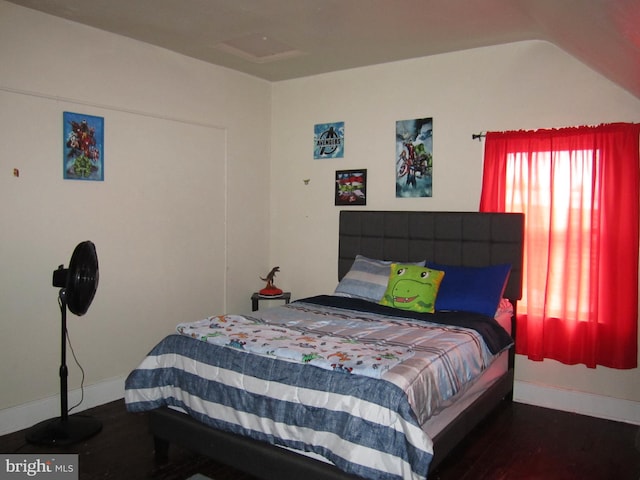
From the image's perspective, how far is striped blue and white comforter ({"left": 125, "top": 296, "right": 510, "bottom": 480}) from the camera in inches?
88.4

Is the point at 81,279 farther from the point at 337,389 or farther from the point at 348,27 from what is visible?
the point at 348,27

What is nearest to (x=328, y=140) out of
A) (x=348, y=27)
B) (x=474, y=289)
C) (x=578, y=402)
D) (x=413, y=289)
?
(x=348, y=27)

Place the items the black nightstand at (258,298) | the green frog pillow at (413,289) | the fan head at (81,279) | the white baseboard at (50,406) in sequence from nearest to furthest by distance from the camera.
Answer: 1. the fan head at (81,279)
2. the white baseboard at (50,406)
3. the green frog pillow at (413,289)
4. the black nightstand at (258,298)

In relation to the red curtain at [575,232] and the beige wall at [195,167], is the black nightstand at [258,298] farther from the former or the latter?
the red curtain at [575,232]

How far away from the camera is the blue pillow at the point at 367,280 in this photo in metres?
4.09

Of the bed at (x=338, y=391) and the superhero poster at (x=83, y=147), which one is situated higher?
the superhero poster at (x=83, y=147)

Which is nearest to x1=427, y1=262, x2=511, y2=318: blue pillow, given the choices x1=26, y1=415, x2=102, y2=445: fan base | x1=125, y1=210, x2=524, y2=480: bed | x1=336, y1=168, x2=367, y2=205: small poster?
x1=125, y1=210, x2=524, y2=480: bed

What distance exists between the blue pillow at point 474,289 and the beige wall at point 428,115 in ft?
2.03

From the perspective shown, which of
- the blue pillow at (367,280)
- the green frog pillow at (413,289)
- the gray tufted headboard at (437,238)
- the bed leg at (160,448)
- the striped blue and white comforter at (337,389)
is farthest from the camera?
the blue pillow at (367,280)

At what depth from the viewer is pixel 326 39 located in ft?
13.0

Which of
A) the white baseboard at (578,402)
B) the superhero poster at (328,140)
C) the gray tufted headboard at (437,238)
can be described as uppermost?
the superhero poster at (328,140)

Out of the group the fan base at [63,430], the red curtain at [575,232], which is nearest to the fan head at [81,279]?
the fan base at [63,430]

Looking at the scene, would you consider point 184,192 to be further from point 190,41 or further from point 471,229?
point 471,229

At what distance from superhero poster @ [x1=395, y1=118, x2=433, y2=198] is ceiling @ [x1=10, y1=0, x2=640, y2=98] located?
58 centimetres
